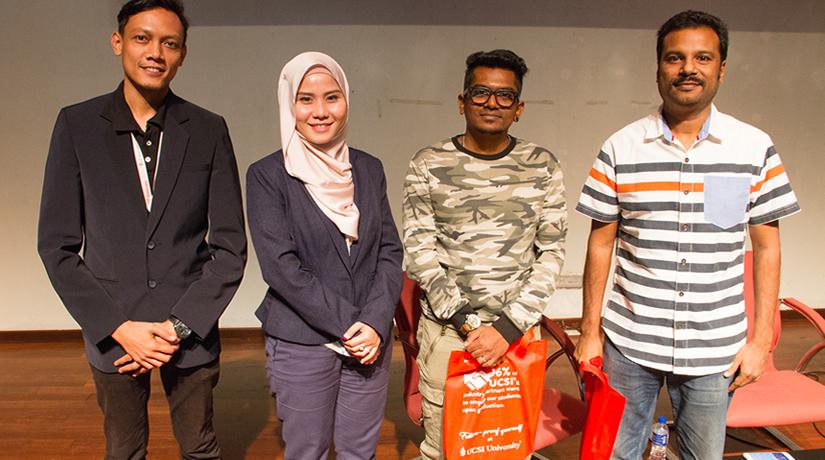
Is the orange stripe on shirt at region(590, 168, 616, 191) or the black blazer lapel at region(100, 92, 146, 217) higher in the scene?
the black blazer lapel at region(100, 92, 146, 217)

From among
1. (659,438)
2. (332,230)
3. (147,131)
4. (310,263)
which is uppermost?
(147,131)

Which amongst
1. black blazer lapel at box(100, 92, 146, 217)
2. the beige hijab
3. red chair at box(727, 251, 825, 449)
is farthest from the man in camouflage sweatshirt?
red chair at box(727, 251, 825, 449)

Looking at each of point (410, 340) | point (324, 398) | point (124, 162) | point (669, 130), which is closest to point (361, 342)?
point (324, 398)

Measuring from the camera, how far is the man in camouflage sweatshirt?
6.15ft

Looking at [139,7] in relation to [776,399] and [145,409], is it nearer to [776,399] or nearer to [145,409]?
[145,409]

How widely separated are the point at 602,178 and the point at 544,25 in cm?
217

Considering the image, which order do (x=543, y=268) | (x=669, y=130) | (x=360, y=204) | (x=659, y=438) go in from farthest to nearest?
(x=659, y=438), (x=543, y=268), (x=360, y=204), (x=669, y=130)

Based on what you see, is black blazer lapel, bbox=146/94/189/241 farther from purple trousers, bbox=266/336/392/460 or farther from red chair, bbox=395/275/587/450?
red chair, bbox=395/275/587/450

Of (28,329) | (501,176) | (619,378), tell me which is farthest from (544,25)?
(28,329)

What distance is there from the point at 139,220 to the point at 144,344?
0.37m

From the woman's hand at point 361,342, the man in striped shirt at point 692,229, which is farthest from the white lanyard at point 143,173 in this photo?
the man in striped shirt at point 692,229

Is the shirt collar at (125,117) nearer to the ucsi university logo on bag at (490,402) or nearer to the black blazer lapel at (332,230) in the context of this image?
the black blazer lapel at (332,230)

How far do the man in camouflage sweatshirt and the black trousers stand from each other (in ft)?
2.58

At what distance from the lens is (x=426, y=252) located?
1.92 metres
